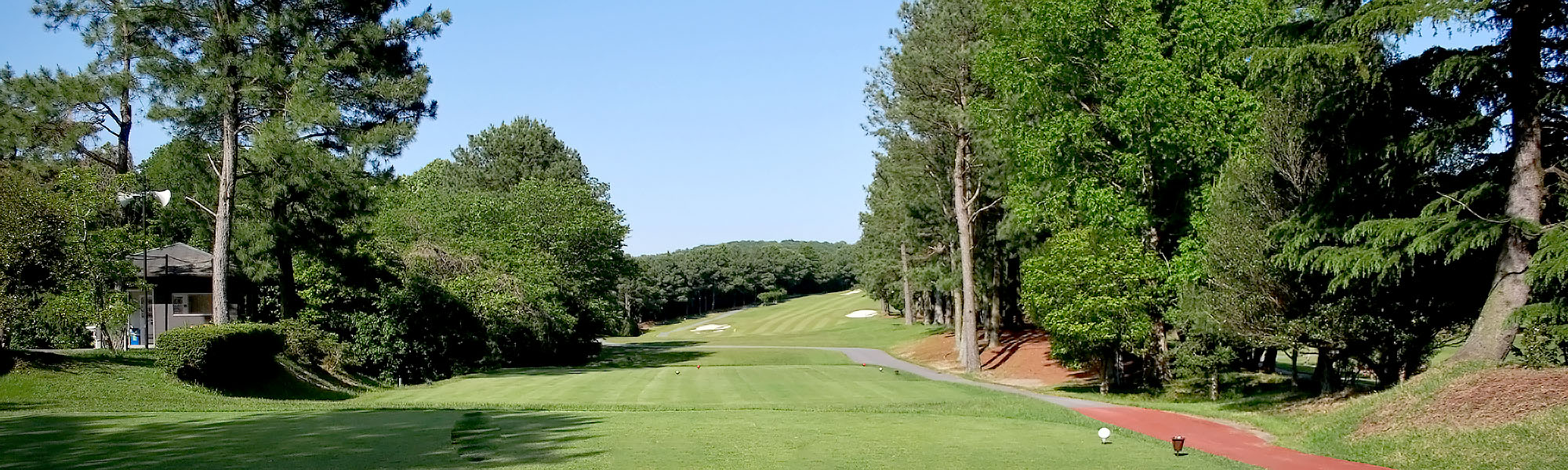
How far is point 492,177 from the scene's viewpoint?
6375cm

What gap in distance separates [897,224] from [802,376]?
14839 millimetres

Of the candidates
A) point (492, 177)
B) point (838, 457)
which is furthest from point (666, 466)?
point (492, 177)

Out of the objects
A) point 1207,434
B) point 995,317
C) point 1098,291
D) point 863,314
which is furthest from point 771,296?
point 1207,434

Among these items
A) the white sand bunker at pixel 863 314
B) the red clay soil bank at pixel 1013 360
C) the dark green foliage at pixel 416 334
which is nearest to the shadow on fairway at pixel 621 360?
the dark green foliage at pixel 416 334

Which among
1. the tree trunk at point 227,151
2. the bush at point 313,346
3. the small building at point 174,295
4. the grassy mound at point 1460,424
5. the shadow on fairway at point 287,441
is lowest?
the grassy mound at point 1460,424

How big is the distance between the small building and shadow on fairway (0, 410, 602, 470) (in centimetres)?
2125

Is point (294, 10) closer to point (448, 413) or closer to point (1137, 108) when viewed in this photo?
point (448, 413)

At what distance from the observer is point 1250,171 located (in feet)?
68.5

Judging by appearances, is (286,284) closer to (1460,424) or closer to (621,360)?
(621,360)

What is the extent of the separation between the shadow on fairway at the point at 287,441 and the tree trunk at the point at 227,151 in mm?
11692

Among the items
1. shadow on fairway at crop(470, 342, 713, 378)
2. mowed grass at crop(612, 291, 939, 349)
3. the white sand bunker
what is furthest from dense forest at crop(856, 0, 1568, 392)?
the white sand bunker

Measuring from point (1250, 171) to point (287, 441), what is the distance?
18.6m

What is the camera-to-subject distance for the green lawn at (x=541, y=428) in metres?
11.4

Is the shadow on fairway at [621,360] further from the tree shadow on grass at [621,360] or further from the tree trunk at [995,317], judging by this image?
the tree trunk at [995,317]
